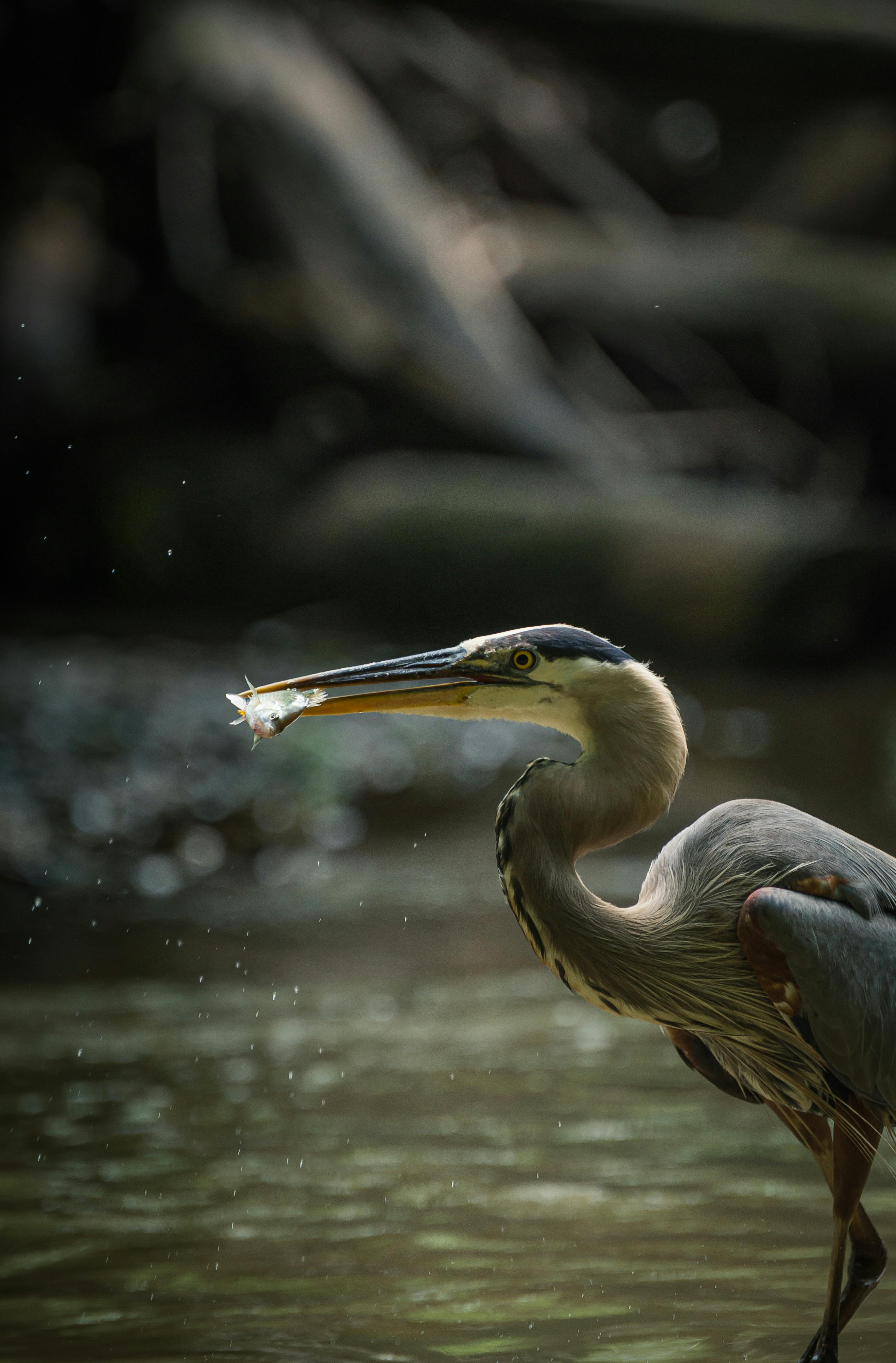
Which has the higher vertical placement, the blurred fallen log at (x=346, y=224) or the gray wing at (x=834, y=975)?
the gray wing at (x=834, y=975)

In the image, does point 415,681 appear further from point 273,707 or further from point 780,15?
point 780,15

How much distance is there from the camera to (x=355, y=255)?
435 inches

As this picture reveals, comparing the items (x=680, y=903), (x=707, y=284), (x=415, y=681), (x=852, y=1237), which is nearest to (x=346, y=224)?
(x=707, y=284)

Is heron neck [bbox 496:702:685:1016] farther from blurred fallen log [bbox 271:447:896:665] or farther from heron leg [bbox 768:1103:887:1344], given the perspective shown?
blurred fallen log [bbox 271:447:896:665]

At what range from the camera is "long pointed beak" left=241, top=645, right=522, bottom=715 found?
3.22 metres

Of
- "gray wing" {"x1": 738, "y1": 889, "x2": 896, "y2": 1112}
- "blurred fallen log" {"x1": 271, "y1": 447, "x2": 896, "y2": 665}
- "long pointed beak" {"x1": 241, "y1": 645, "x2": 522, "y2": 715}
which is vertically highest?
"long pointed beak" {"x1": 241, "y1": 645, "x2": 522, "y2": 715}

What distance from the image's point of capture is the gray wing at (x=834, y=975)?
3002 millimetres

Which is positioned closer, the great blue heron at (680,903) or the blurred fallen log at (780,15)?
the great blue heron at (680,903)

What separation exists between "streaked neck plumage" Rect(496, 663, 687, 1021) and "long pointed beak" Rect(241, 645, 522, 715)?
22 centimetres

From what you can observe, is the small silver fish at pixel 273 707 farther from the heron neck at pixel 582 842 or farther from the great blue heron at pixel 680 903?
the heron neck at pixel 582 842

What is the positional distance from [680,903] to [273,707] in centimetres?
99

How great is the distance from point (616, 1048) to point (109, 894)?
3.10 metres

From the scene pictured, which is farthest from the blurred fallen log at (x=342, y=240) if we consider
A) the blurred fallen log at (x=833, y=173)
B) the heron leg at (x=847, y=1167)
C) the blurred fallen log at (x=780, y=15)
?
the heron leg at (x=847, y=1167)

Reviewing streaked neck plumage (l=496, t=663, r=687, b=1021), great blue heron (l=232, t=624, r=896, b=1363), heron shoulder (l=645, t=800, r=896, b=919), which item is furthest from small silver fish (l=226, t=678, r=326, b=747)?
heron shoulder (l=645, t=800, r=896, b=919)
